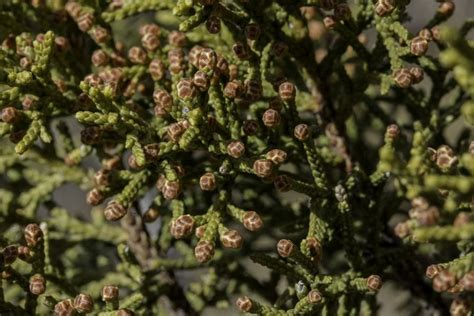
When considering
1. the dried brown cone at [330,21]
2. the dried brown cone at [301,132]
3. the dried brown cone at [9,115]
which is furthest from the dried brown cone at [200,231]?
the dried brown cone at [330,21]

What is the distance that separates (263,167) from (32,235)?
1042 mm

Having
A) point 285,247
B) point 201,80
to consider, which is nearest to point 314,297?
point 285,247

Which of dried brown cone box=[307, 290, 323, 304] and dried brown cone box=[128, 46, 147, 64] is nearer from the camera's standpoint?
dried brown cone box=[307, 290, 323, 304]

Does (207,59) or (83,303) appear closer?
(207,59)

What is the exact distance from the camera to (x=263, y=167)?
263 centimetres

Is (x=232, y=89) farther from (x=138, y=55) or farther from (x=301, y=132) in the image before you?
(x=138, y=55)

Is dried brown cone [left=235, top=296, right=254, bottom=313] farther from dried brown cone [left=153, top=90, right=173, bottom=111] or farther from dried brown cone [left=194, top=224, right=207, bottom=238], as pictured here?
dried brown cone [left=153, top=90, right=173, bottom=111]

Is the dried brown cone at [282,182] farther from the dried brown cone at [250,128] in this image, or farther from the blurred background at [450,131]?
the blurred background at [450,131]

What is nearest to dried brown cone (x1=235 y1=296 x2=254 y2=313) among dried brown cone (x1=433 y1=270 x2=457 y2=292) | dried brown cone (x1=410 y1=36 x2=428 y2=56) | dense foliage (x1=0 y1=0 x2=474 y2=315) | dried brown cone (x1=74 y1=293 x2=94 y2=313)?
dense foliage (x1=0 y1=0 x2=474 y2=315)

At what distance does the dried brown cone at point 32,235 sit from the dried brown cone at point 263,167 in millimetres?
988

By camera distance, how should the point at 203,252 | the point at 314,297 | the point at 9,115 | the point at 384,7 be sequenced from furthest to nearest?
the point at 9,115 → the point at 384,7 → the point at 314,297 → the point at 203,252

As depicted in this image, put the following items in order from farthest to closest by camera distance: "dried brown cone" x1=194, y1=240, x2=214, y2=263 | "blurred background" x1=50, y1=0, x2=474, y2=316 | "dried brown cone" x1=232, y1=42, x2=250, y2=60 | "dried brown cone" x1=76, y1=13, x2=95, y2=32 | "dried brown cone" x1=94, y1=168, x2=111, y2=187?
1. "blurred background" x1=50, y1=0, x2=474, y2=316
2. "dried brown cone" x1=76, y1=13, x2=95, y2=32
3. "dried brown cone" x1=94, y1=168, x2=111, y2=187
4. "dried brown cone" x1=232, y1=42, x2=250, y2=60
5. "dried brown cone" x1=194, y1=240, x2=214, y2=263

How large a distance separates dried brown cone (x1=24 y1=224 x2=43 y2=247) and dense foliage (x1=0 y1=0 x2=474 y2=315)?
12 millimetres

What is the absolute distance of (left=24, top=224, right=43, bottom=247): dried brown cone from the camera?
9.56 feet
